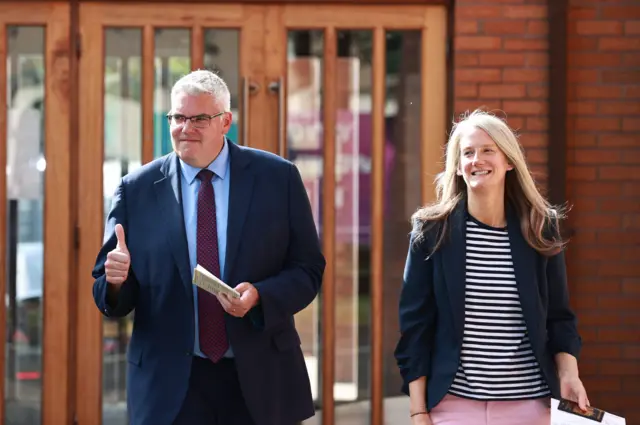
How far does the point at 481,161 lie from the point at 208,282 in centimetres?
100

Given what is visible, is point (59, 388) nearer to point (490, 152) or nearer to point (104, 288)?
point (104, 288)

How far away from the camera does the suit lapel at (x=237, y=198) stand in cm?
395

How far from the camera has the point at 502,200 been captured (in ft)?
13.1

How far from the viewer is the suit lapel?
3.95m


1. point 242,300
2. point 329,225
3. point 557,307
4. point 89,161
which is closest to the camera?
point 242,300

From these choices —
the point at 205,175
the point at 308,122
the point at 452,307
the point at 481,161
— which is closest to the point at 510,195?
the point at 481,161

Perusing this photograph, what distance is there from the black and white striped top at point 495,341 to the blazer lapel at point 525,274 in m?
0.02

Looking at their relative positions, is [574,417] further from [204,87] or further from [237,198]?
[204,87]

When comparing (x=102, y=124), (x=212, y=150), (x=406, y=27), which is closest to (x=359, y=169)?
(x=406, y=27)

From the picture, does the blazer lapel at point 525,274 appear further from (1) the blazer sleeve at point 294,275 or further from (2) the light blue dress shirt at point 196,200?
(2) the light blue dress shirt at point 196,200

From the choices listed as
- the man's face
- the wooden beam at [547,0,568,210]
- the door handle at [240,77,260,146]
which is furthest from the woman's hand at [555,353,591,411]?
the door handle at [240,77,260,146]

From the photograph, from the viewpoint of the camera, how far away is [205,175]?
4066mm

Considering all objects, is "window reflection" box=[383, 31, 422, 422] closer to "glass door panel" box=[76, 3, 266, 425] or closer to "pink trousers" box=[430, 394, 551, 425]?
"glass door panel" box=[76, 3, 266, 425]

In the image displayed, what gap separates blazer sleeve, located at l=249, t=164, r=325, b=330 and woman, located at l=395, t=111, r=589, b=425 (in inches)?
14.1
